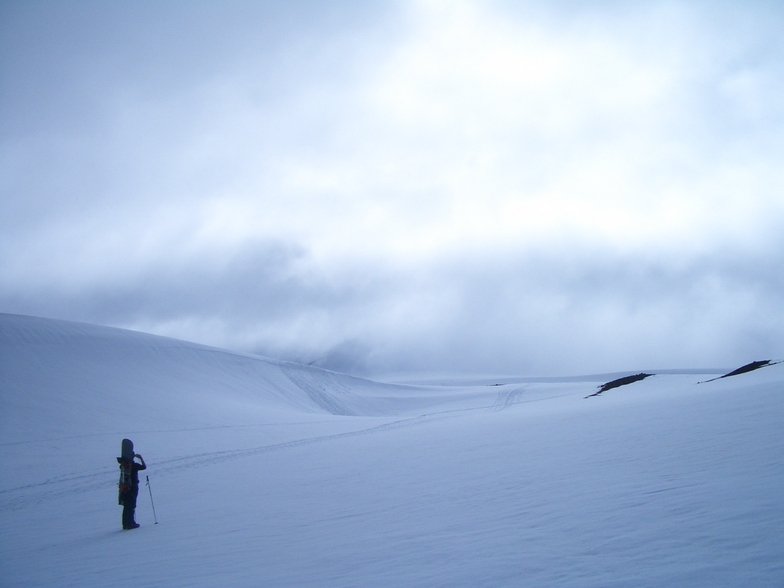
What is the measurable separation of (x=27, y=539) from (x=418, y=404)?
4844 cm

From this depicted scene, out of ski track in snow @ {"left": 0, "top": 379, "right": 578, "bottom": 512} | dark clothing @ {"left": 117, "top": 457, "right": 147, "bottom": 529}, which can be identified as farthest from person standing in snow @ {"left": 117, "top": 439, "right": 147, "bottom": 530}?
ski track in snow @ {"left": 0, "top": 379, "right": 578, "bottom": 512}

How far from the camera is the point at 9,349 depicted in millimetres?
33656

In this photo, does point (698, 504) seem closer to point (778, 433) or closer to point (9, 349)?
point (778, 433)

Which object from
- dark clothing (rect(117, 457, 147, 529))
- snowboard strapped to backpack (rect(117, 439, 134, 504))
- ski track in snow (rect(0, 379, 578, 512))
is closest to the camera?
dark clothing (rect(117, 457, 147, 529))

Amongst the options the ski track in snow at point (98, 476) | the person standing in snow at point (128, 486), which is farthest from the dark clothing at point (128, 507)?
the ski track in snow at point (98, 476)

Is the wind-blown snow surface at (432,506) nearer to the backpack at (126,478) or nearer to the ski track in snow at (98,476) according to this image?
the ski track in snow at (98,476)

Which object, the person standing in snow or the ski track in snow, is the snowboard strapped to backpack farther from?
the ski track in snow

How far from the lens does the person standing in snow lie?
32.1ft

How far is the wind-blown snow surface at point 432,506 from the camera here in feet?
16.7

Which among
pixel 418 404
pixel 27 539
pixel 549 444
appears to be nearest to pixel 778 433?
pixel 549 444

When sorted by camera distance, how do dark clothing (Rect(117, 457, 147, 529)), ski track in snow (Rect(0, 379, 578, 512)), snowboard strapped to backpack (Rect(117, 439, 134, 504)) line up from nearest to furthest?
dark clothing (Rect(117, 457, 147, 529)), snowboard strapped to backpack (Rect(117, 439, 134, 504)), ski track in snow (Rect(0, 379, 578, 512))

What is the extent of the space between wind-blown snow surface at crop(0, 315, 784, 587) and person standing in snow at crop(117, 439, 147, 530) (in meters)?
Answer: 0.29

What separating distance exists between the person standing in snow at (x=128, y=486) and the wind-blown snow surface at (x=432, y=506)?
11.4 inches

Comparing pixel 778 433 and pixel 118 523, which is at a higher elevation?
pixel 778 433
